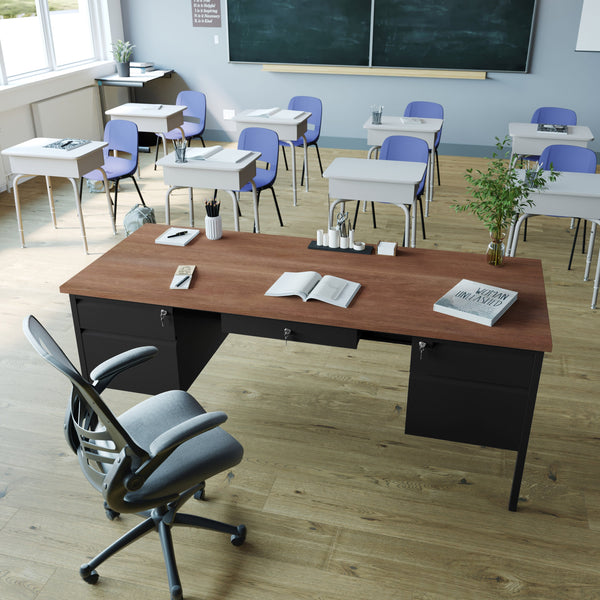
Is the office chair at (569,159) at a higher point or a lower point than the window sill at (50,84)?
lower

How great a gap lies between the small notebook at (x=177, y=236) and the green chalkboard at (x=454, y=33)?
5.08 m

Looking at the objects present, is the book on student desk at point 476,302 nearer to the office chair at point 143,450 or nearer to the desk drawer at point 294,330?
the desk drawer at point 294,330

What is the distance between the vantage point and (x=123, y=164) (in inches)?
211

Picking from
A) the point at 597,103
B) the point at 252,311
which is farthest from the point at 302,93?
the point at 252,311

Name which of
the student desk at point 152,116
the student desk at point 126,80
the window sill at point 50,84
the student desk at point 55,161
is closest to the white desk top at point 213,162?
the student desk at point 55,161

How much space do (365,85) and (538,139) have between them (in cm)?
286

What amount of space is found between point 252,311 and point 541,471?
1454mm

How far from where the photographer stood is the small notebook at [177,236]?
10.4ft

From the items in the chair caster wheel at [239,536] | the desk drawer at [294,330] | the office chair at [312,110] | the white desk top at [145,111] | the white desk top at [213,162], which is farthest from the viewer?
the office chair at [312,110]

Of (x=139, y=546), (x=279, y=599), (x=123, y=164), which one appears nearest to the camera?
(x=279, y=599)

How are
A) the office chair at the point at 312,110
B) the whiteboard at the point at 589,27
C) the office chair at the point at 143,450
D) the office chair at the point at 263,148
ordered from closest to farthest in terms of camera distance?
the office chair at the point at 143,450
the office chair at the point at 263,148
the office chair at the point at 312,110
the whiteboard at the point at 589,27

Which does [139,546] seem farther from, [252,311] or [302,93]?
[302,93]

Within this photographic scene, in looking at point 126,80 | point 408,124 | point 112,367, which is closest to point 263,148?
point 408,124

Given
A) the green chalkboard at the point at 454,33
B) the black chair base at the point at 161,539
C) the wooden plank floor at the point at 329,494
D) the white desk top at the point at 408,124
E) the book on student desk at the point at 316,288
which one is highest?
the green chalkboard at the point at 454,33
